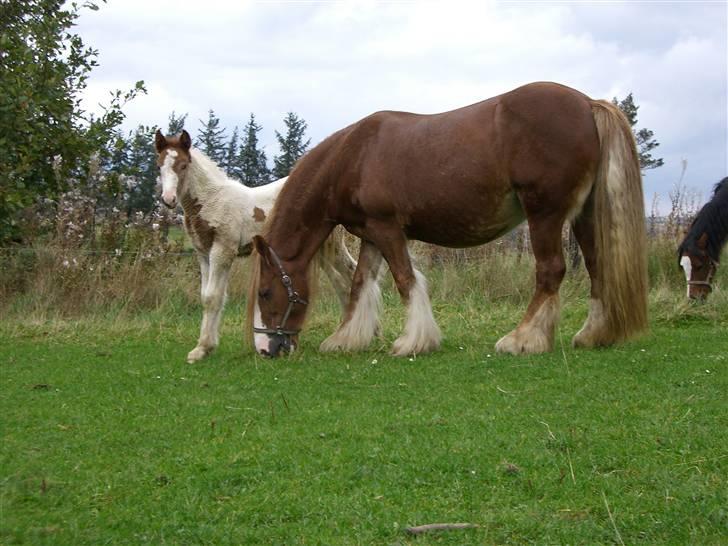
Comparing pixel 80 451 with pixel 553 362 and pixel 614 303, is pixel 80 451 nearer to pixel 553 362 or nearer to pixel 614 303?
pixel 553 362

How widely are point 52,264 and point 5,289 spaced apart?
0.75 meters

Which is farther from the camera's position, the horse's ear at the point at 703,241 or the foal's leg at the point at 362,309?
the horse's ear at the point at 703,241

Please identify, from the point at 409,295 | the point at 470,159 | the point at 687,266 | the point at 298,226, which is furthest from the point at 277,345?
the point at 687,266

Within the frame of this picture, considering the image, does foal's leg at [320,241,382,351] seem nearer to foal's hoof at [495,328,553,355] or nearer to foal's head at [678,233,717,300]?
foal's hoof at [495,328,553,355]

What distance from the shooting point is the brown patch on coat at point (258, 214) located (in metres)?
8.84

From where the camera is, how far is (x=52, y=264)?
11883mm

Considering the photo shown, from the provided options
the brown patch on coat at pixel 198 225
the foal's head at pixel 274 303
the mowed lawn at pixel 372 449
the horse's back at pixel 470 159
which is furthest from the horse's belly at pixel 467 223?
the brown patch on coat at pixel 198 225

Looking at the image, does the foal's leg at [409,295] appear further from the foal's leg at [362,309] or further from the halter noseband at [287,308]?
the halter noseband at [287,308]

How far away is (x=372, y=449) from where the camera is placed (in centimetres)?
457

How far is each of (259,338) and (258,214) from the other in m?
1.51

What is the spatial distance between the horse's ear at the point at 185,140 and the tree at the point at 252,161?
772 inches

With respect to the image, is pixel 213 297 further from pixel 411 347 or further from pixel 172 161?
pixel 411 347

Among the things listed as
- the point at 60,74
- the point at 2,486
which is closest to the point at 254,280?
the point at 2,486

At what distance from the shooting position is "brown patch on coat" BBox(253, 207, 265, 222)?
29.0 feet
